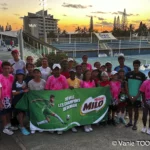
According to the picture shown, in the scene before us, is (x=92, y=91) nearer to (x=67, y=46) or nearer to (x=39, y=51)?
(x=39, y=51)

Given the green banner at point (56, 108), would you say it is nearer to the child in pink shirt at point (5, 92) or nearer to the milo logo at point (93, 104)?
the milo logo at point (93, 104)

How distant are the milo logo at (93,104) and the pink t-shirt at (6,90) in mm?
1685

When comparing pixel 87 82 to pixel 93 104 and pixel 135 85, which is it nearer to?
pixel 93 104

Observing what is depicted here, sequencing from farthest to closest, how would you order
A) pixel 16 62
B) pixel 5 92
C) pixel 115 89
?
pixel 16 62
pixel 115 89
pixel 5 92

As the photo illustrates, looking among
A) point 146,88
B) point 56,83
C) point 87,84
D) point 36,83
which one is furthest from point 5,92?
point 146,88

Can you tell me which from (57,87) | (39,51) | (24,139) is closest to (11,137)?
(24,139)

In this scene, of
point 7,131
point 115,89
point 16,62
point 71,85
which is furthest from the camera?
point 16,62

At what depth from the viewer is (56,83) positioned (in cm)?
→ 512

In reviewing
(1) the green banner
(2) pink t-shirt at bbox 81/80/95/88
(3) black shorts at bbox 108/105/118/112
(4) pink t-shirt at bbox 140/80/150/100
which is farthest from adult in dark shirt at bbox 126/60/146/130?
(1) the green banner

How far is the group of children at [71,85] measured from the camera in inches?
195

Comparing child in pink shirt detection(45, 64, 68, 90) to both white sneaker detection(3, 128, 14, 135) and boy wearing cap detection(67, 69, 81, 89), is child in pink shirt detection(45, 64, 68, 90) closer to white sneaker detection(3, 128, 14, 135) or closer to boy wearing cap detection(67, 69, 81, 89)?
boy wearing cap detection(67, 69, 81, 89)

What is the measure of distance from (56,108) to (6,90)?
116 cm

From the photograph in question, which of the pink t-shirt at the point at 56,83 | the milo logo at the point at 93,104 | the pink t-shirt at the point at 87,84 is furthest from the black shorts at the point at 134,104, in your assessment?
the pink t-shirt at the point at 56,83

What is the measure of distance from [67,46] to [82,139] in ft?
149
